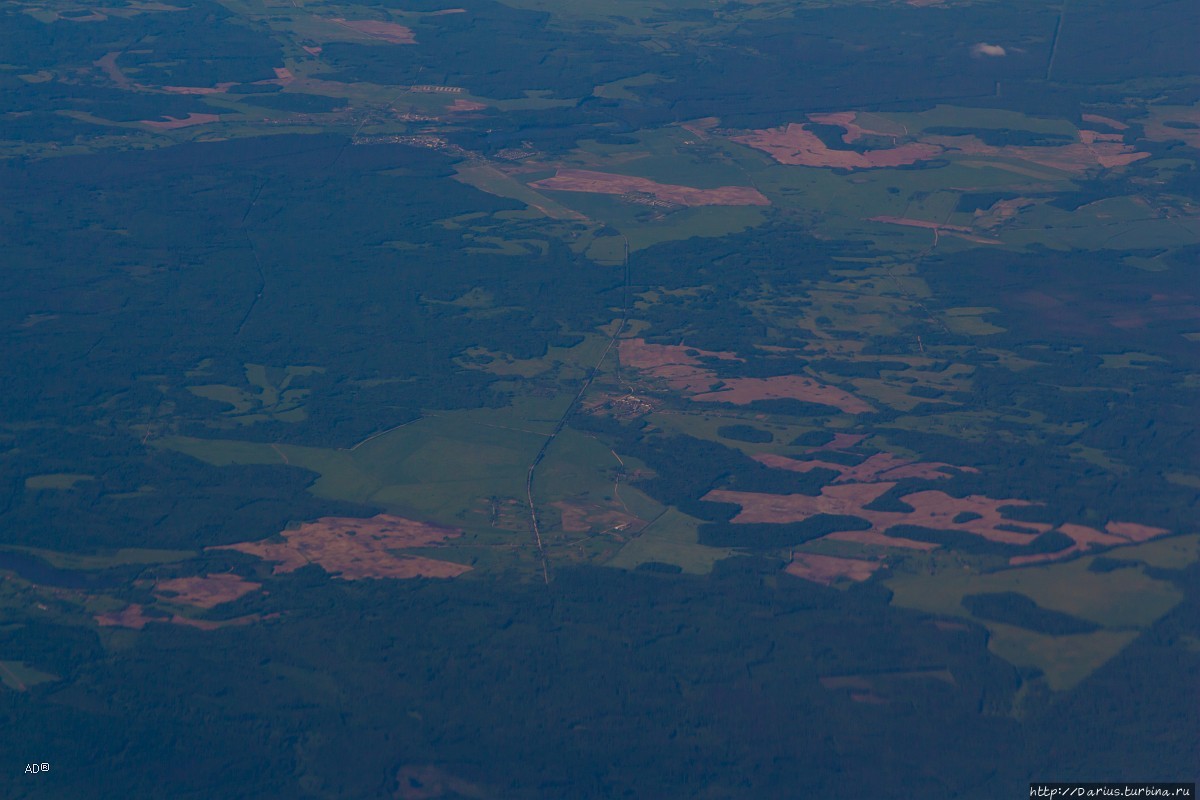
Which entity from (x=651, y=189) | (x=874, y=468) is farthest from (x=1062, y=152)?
(x=874, y=468)

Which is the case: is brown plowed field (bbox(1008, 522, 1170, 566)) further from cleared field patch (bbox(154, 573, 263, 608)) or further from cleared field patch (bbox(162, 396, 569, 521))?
cleared field patch (bbox(154, 573, 263, 608))

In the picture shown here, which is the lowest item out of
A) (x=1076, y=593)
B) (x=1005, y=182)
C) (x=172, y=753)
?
(x=172, y=753)

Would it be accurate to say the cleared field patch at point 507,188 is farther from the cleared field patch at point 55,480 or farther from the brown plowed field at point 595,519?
the cleared field patch at point 55,480

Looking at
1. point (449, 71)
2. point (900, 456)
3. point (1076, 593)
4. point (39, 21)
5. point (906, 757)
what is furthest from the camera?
point (39, 21)

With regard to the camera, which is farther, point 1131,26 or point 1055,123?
point 1131,26

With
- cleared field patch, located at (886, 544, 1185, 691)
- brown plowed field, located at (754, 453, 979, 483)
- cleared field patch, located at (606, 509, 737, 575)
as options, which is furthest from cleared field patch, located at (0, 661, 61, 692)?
cleared field patch, located at (886, 544, 1185, 691)

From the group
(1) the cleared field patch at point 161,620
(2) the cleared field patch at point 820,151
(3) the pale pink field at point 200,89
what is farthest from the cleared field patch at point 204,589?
(3) the pale pink field at point 200,89

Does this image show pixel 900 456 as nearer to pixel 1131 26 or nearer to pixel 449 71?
pixel 449 71

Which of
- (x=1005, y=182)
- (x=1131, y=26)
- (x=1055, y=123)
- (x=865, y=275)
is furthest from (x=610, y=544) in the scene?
(x=1131, y=26)

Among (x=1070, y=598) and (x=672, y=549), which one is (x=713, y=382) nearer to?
(x=672, y=549)
